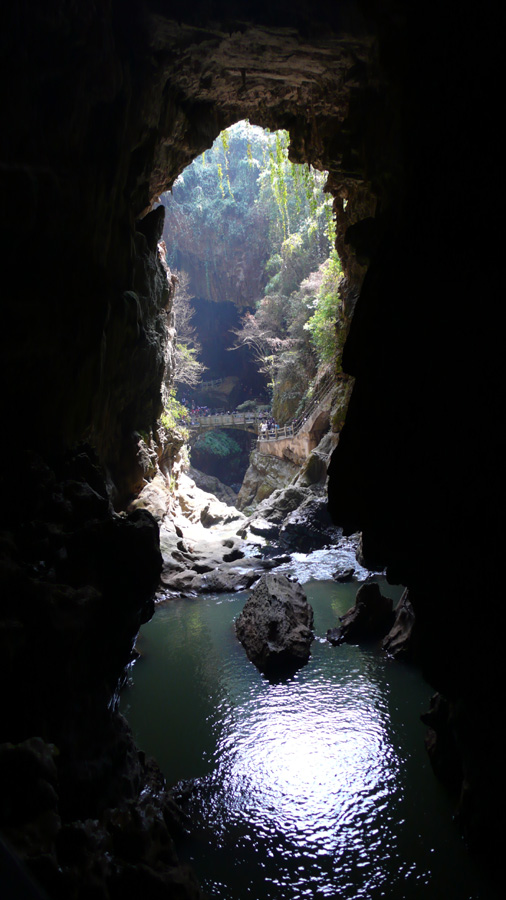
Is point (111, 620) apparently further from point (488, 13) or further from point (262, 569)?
point (262, 569)

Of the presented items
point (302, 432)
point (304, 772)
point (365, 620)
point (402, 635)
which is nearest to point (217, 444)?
point (302, 432)

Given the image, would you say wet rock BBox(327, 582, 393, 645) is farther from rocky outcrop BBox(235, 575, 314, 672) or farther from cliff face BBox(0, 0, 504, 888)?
cliff face BBox(0, 0, 504, 888)

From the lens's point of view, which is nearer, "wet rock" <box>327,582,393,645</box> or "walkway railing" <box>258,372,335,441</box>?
"wet rock" <box>327,582,393,645</box>

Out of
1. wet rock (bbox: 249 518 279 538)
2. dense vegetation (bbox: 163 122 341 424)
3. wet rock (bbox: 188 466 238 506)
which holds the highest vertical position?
dense vegetation (bbox: 163 122 341 424)

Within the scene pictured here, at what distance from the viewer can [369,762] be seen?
7262 millimetres

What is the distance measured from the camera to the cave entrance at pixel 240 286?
33469 mm

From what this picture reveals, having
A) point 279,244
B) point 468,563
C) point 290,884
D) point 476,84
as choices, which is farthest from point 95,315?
point 279,244

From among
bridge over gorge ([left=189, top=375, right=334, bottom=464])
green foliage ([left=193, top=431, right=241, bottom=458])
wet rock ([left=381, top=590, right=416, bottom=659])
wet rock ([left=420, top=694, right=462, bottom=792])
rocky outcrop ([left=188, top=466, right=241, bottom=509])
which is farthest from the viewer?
green foliage ([left=193, top=431, right=241, bottom=458])

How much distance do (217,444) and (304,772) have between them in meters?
36.2

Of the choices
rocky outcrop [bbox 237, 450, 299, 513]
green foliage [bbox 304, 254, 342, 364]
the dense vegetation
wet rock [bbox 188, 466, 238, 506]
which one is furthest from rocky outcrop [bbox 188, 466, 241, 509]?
green foliage [bbox 304, 254, 342, 364]

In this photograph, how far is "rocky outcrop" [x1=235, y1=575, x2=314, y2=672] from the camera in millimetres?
10385

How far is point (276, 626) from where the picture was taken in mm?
11125

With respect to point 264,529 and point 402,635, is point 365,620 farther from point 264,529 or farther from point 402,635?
point 264,529

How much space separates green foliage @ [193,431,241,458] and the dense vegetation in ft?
21.4
